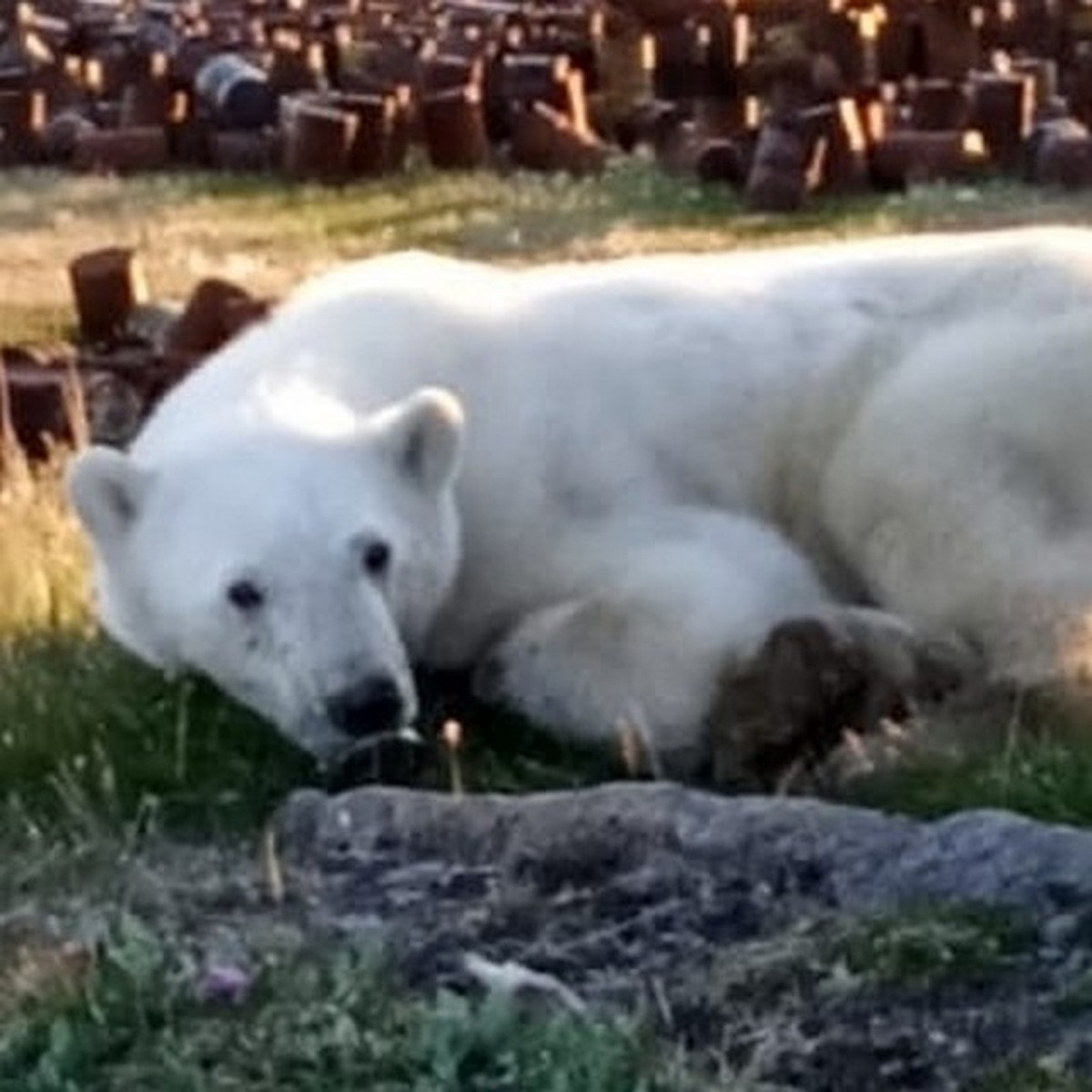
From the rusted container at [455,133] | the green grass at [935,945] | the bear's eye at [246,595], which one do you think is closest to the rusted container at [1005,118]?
the rusted container at [455,133]

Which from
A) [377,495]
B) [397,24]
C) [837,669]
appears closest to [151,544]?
[377,495]

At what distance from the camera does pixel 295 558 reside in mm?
6887

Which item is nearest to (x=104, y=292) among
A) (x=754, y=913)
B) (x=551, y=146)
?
(x=551, y=146)

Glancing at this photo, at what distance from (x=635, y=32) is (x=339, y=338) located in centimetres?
1048

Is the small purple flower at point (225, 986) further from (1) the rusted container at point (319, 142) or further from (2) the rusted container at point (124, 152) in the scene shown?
(2) the rusted container at point (124, 152)

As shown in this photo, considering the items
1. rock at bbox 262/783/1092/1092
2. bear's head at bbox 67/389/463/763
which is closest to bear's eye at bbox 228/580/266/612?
bear's head at bbox 67/389/463/763

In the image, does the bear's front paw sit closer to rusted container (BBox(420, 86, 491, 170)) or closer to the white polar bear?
the white polar bear

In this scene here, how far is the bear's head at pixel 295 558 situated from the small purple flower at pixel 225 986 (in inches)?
46.8

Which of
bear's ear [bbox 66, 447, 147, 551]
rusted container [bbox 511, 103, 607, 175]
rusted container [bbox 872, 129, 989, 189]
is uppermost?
bear's ear [bbox 66, 447, 147, 551]

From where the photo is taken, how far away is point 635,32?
59.2 feet

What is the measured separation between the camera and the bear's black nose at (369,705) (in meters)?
6.71

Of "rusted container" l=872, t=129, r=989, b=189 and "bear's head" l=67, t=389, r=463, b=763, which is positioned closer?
"bear's head" l=67, t=389, r=463, b=763

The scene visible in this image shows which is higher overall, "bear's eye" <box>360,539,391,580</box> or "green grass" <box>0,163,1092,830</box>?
"bear's eye" <box>360,539,391,580</box>

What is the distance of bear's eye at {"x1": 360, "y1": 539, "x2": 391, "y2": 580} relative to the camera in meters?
6.94
